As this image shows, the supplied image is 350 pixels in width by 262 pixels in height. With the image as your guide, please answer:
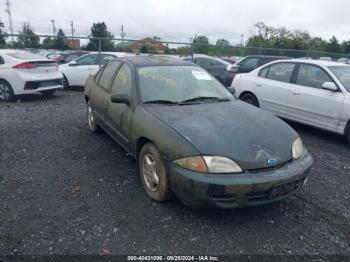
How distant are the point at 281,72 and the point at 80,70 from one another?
278 inches

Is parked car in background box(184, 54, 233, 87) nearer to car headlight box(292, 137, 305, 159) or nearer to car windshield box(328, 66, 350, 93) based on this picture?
car windshield box(328, 66, 350, 93)

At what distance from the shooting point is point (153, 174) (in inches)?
135

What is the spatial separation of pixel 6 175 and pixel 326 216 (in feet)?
12.7

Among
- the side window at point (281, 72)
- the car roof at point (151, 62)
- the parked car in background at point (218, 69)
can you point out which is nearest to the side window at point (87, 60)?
the parked car in background at point (218, 69)

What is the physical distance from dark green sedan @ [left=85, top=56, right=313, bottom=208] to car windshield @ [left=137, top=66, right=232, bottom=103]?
13 millimetres

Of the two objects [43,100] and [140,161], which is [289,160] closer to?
[140,161]

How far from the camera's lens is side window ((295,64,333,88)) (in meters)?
5.91

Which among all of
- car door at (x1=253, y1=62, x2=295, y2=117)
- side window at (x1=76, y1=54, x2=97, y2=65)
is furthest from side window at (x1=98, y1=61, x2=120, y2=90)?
side window at (x1=76, y1=54, x2=97, y2=65)

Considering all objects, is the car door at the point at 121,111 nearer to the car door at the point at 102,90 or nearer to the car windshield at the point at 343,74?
the car door at the point at 102,90

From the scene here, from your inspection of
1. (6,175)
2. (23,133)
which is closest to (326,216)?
(6,175)

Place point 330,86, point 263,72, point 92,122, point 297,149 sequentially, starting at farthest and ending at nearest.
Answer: point 263,72
point 92,122
point 330,86
point 297,149

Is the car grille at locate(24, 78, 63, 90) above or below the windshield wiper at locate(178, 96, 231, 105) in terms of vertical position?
below

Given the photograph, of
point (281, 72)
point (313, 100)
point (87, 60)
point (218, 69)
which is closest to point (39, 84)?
point (87, 60)

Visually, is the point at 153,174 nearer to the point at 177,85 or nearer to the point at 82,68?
the point at 177,85
